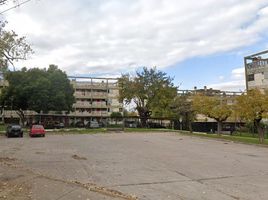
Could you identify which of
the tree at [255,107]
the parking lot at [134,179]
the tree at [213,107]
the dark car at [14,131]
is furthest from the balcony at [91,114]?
the parking lot at [134,179]

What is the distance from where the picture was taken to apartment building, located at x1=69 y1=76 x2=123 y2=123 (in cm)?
10262

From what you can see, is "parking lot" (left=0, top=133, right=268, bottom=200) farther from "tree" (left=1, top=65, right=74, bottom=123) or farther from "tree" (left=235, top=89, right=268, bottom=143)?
"tree" (left=1, top=65, right=74, bottom=123)

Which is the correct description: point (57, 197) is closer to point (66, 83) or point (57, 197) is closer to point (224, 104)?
point (224, 104)

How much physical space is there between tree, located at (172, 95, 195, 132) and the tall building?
12034 millimetres

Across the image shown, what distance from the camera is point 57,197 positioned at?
9594 mm

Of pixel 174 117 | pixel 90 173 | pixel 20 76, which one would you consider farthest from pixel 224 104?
pixel 90 173

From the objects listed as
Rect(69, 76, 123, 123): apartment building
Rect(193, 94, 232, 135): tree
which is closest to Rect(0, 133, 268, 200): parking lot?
Rect(193, 94, 232, 135): tree

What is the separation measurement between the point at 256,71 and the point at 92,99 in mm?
50420

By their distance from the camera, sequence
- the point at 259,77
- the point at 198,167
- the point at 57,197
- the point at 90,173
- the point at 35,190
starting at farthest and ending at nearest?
the point at 259,77, the point at 198,167, the point at 90,173, the point at 35,190, the point at 57,197

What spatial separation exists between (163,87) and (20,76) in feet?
84.4

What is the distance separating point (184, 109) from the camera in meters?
61.5

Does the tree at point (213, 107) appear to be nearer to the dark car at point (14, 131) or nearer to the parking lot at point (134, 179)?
the dark car at point (14, 131)

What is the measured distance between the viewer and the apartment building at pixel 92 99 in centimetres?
10262

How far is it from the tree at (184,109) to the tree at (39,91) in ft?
63.7
